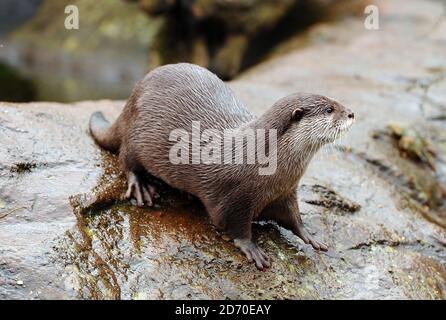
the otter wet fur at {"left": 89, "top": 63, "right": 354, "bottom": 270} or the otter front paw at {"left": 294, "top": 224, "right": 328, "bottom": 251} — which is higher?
the otter wet fur at {"left": 89, "top": 63, "right": 354, "bottom": 270}

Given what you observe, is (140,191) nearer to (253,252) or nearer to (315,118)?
(253,252)

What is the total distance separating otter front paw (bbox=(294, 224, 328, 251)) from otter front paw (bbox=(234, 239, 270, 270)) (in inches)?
9.6

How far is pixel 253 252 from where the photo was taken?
106 inches

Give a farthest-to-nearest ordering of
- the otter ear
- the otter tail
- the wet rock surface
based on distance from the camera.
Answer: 1. the otter tail
2. the otter ear
3. the wet rock surface

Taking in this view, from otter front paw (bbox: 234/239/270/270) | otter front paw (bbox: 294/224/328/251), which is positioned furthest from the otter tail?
otter front paw (bbox: 294/224/328/251)

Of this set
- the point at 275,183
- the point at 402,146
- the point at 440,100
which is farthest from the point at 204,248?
the point at 440,100

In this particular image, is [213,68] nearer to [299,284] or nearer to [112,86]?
[112,86]

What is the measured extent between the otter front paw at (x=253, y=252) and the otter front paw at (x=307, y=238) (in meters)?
0.24

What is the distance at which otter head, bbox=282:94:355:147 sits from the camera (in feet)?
8.64

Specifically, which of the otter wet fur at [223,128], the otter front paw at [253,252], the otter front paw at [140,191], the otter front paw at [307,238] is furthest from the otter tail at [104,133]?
the otter front paw at [307,238]

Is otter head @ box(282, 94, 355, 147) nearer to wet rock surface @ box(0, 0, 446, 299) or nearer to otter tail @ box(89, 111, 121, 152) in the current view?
wet rock surface @ box(0, 0, 446, 299)
